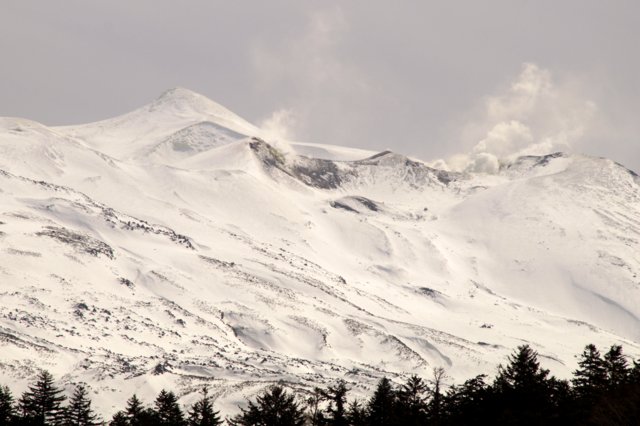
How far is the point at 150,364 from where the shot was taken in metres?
194

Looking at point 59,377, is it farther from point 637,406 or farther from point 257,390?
point 637,406

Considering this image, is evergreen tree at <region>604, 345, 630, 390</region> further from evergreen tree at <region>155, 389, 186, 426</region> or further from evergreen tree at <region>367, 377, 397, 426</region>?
evergreen tree at <region>155, 389, 186, 426</region>

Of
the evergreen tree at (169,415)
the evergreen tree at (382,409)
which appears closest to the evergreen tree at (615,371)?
the evergreen tree at (382,409)

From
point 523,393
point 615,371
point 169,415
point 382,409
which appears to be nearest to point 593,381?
point 615,371

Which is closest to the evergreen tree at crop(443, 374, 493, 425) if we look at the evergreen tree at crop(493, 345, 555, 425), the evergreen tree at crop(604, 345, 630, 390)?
the evergreen tree at crop(493, 345, 555, 425)

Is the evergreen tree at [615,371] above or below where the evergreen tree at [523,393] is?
above

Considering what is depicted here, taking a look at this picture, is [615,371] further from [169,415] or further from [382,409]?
[169,415]

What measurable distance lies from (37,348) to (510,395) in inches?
5718

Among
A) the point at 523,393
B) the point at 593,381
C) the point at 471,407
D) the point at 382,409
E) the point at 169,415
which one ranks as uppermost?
the point at 593,381

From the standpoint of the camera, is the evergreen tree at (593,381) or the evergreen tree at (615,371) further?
the evergreen tree at (615,371)

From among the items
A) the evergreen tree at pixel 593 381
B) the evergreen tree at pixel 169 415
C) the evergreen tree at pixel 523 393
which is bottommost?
the evergreen tree at pixel 169 415

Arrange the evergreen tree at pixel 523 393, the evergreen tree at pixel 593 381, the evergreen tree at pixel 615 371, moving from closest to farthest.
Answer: the evergreen tree at pixel 523 393
the evergreen tree at pixel 593 381
the evergreen tree at pixel 615 371

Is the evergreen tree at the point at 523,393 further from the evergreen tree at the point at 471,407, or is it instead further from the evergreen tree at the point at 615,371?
the evergreen tree at the point at 615,371

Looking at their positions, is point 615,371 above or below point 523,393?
above
